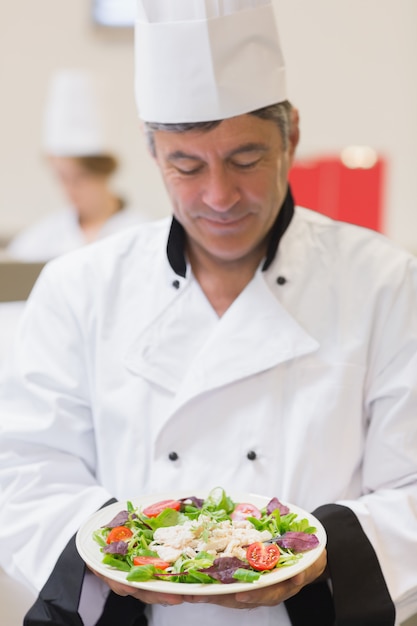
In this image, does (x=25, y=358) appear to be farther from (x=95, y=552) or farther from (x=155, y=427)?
(x=95, y=552)

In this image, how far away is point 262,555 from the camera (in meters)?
1.23

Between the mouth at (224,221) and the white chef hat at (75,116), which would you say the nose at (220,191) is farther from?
the white chef hat at (75,116)

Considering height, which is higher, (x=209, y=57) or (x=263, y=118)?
(x=209, y=57)

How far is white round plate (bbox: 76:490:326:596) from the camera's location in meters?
1.16

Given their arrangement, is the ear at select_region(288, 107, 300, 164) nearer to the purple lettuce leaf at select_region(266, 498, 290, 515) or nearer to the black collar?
the black collar

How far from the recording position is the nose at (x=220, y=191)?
1535mm

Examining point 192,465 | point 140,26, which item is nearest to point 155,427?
point 192,465

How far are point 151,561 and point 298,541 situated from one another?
0.67 ft

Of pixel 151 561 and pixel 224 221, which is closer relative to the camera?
pixel 151 561

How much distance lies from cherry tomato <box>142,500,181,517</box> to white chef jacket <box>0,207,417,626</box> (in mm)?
161

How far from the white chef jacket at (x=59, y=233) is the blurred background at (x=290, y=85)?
0.41 m

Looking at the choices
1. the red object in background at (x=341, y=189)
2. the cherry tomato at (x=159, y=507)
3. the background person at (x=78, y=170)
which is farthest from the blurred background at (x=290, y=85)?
the cherry tomato at (x=159, y=507)

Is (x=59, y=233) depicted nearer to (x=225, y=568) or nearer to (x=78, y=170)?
(x=78, y=170)

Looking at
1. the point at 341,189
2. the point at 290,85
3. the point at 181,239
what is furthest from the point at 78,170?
the point at 181,239
